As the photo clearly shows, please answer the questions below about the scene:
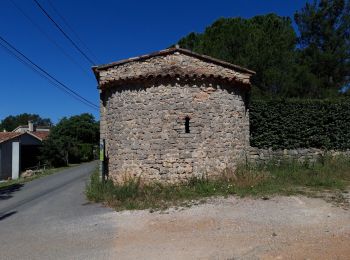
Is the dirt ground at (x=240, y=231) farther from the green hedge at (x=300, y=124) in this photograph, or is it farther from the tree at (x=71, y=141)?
the tree at (x=71, y=141)

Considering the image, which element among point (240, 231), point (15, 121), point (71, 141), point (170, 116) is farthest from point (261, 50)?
point (15, 121)

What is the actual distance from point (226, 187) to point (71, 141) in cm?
2846

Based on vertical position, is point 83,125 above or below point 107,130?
above

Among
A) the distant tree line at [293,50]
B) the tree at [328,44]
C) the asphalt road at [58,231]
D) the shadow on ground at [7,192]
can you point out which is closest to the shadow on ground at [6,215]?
the asphalt road at [58,231]

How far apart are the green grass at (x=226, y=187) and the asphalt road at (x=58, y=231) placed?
0.64 meters

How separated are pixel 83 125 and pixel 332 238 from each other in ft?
140

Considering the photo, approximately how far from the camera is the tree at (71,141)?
108 feet

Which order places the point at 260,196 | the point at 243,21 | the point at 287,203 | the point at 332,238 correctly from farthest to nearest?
the point at 243,21
the point at 260,196
the point at 287,203
the point at 332,238

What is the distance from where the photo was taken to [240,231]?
6.70m

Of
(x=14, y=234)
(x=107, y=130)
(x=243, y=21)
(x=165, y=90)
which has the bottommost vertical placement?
(x=14, y=234)

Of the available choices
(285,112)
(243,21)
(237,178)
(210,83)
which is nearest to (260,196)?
(237,178)

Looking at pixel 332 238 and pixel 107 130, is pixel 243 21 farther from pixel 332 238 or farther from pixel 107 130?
pixel 332 238

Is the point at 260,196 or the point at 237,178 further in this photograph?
the point at 237,178

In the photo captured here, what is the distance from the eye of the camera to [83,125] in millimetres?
45969
